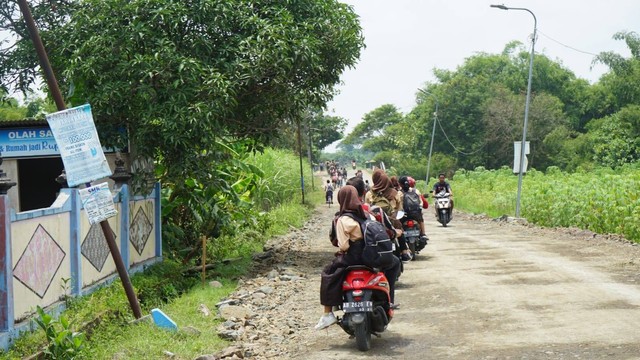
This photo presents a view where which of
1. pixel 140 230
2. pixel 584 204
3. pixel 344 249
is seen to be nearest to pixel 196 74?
pixel 140 230

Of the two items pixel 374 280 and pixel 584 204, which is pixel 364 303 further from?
pixel 584 204

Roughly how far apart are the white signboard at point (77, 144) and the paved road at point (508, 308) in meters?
3.24

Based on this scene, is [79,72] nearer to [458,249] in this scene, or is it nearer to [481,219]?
[458,249]

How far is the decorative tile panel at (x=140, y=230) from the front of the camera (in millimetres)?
13852

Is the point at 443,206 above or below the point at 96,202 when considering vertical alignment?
below

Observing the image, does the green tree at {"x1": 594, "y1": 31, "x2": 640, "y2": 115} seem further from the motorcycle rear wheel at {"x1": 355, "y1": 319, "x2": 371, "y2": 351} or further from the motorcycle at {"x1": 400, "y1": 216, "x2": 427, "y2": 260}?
the motorcycle rear wheel at {"x1": 355, "y1": 319, "x2": 371, "y2": 351}

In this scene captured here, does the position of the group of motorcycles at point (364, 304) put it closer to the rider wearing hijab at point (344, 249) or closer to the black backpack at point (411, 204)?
the rider wearing hijab at point (344, 249)

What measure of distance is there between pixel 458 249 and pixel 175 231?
21.4ft

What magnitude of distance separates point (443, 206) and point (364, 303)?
58.5 ft

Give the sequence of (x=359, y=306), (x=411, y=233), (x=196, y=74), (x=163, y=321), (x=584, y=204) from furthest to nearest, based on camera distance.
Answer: (x=584, y=204), (x=411, y=233), (x=196, y=74), (x=163, y=321), (x=359, y=306)

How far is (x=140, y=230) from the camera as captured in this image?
1434cm

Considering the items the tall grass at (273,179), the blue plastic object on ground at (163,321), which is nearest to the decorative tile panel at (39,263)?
the blue plastic object on ground at (163,321)

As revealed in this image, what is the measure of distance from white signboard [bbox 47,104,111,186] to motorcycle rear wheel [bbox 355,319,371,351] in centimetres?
370

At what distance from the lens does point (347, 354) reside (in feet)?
26.4
